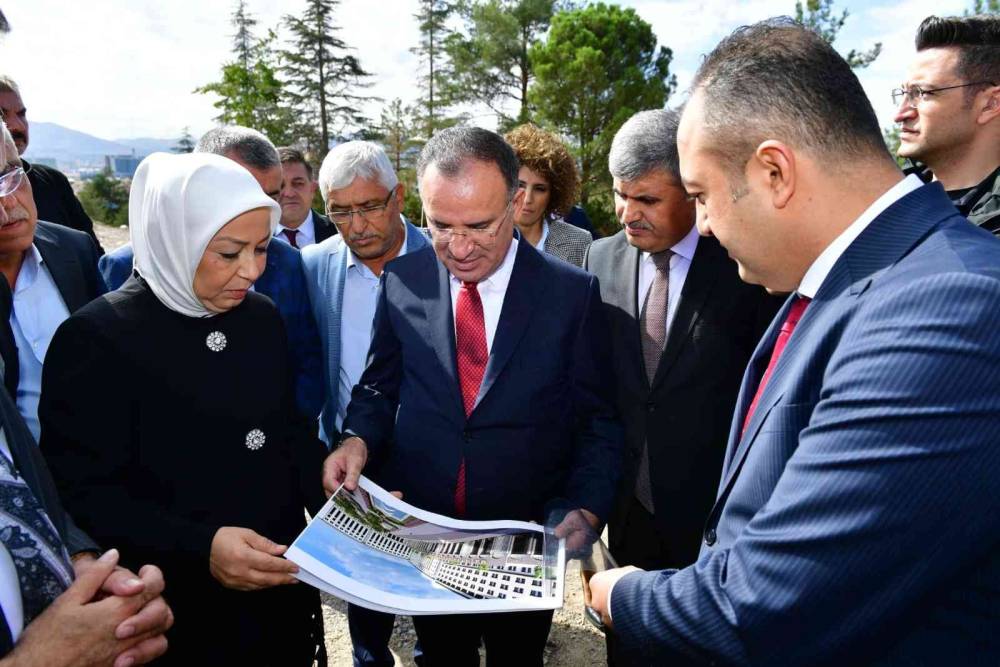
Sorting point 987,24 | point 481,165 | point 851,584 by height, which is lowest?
point 851,584

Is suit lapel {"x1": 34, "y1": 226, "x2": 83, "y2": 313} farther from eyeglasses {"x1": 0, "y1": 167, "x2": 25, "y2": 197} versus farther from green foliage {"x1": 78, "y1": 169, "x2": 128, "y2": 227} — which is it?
green foliage {"x1": 78, "y1": 169, "x2": 128, "y2": 227}

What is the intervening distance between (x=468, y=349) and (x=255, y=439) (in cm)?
77

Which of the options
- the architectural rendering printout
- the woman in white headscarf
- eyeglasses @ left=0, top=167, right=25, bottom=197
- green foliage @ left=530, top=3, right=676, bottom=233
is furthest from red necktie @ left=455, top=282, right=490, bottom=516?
green foliage @ left=530, top=3, right=676, bottom=233

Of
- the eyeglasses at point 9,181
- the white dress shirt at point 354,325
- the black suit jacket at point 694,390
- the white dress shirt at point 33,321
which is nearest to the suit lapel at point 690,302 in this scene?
the black suit jacket at point 694,390

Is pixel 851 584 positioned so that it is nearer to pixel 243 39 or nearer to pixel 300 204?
pixel 300 204

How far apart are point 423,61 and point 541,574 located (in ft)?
107

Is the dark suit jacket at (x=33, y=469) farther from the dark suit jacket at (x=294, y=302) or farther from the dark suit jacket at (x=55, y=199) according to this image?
the dark suit jacket at (x=55, y=199)

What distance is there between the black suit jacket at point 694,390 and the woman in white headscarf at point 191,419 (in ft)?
4.29

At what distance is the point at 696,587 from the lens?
47.0 inches

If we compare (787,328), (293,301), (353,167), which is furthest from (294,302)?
(787,328)

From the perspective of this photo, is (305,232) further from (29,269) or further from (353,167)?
(29,269)

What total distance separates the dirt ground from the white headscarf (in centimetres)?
219

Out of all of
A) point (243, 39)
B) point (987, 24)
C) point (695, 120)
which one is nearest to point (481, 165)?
point (695, 120)

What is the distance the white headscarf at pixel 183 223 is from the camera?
193 cm
